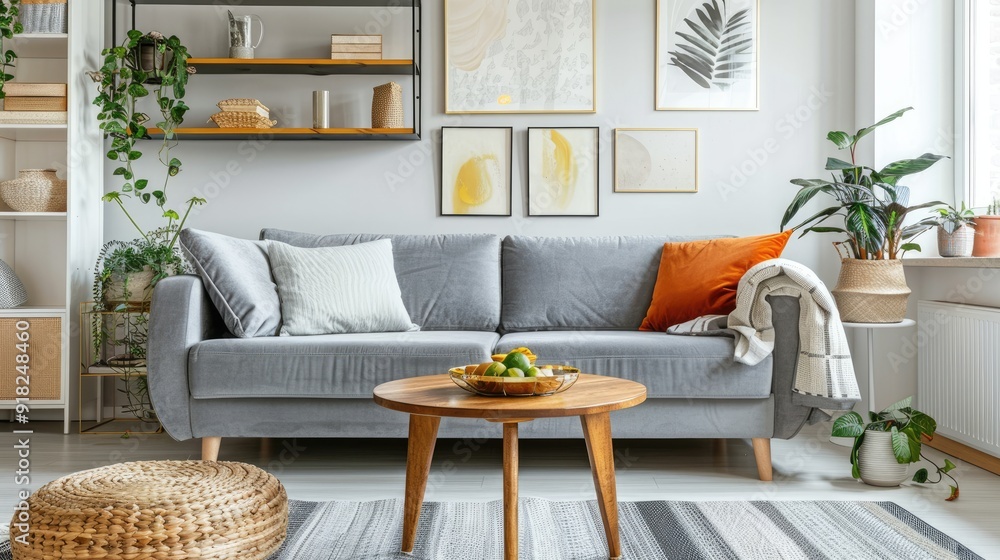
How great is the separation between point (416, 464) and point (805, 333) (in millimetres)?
1339

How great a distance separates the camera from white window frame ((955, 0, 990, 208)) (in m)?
3.09

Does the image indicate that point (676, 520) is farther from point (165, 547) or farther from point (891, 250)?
point (891, 250)

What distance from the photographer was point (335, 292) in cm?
279

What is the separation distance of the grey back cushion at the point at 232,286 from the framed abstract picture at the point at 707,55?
1.95 m

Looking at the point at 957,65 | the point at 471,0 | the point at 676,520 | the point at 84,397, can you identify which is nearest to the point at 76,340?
the point at 84,397

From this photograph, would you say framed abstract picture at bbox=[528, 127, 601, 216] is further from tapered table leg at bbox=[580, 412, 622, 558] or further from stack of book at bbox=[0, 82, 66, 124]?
stack of book at bbox=[0, 82, 66, 124]

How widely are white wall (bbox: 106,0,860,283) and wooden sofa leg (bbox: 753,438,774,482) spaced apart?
125cm

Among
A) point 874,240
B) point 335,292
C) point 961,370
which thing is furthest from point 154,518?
point 961,370

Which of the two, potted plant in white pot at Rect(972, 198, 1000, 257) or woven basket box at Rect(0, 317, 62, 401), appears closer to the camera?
potted plant in white pot at Rect(972, 198, 1000, 257)

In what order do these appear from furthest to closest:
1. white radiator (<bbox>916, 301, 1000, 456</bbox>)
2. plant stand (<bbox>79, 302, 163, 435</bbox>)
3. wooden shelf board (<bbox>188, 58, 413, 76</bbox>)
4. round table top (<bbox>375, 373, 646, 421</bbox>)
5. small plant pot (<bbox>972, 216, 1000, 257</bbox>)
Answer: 1. wooden shelf board (<bbox>188, 58, 413, 76</bbox>)
2. plant stand (<bbox>79, 302, 163, 435</bbox>)
3. small plant pot (<bbox>972, 216, 1000, 257</bbox>)
4. white radiator (<bbox>916, 301, 1000, 456</bbox>)
5. round table top (<bbox>375, 373, 646, 421</bbox>)

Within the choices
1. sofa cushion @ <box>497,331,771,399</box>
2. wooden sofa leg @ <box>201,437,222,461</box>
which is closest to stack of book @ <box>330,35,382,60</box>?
sofa cushion @ <box>497,331,771,399</box>

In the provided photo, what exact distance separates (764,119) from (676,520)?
2.11 metres

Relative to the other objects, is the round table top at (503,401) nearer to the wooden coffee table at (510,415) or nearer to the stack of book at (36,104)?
the wooden coffee table at (510,415)

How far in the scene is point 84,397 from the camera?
3.41 m
